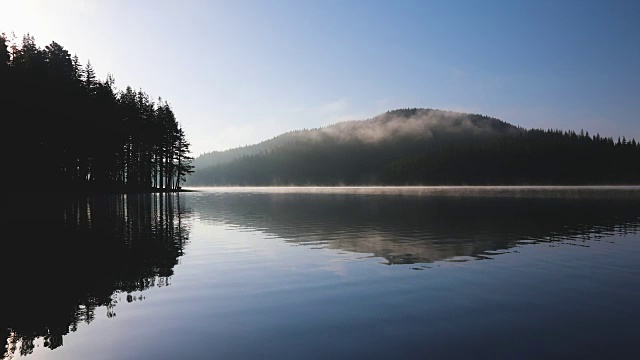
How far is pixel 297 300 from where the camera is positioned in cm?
1268

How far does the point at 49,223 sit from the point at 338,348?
1244 inches

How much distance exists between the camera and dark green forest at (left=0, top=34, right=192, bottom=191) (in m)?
62.4

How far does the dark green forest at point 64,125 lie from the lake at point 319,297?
45.5m

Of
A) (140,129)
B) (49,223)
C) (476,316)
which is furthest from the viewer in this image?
(140,129)

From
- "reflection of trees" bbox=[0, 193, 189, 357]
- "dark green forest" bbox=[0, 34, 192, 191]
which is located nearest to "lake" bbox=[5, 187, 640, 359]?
"reflection of trees" bbox=[0, 193, 189, 357]

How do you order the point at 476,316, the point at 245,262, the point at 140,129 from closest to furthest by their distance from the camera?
the point at 476,316 < the point at 245,262 < the point at 140,129

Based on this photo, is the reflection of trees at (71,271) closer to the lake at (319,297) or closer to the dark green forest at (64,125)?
the lake at (319,297)

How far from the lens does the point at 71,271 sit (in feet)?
54.3

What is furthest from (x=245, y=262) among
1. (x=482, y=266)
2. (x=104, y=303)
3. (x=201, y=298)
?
(x=482, y=266)

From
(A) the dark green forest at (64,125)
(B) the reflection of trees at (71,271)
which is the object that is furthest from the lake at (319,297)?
(A) the dark green forest at (64,125)

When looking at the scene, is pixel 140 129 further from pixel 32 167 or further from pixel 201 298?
pixel 201 298

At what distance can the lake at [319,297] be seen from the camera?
898 cm

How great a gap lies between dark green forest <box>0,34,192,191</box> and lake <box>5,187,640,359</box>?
4550cm

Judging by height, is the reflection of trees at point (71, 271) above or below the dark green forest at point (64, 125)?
below
